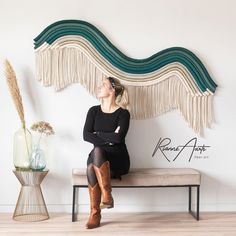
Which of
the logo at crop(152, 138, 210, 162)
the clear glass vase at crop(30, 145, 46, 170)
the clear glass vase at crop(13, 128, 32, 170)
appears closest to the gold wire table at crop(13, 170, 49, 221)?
the clear glass vase at crop(30, 145, 46, 170)

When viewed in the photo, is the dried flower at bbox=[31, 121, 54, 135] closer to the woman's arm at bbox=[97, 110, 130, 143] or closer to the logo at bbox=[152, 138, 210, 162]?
the woman's arm at bbox=[97, 110, 130, 143]

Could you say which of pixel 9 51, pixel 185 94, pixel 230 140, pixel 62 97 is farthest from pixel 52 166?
pixel 230 140

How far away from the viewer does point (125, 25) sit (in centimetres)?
404

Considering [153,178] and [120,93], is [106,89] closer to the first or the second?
[120,93]

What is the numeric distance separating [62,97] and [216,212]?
1859 mm

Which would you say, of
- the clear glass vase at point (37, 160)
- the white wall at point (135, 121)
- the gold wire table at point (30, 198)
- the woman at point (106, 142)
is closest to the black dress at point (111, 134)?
the woman at point (106, 142)

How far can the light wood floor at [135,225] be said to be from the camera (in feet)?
11.0

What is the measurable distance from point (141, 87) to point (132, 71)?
0.58 ft

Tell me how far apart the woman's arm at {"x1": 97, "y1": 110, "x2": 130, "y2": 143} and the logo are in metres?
0.52

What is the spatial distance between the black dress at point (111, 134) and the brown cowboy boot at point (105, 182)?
0.47ft

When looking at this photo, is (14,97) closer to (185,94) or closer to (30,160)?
(30,160)

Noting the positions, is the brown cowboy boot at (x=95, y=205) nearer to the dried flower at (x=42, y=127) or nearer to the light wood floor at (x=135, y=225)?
the light wood floor at (x=135, y=225)

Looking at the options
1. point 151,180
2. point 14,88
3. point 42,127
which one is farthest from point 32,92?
point 151,180

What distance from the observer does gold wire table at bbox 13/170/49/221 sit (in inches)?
145
